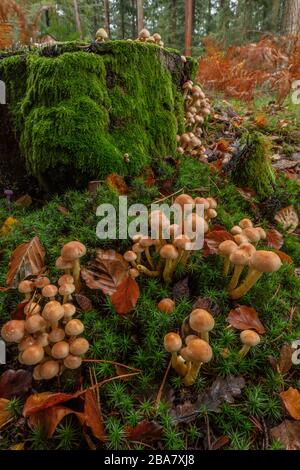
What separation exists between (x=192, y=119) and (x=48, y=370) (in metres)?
3.72

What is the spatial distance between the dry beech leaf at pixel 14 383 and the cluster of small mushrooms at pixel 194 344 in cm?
87

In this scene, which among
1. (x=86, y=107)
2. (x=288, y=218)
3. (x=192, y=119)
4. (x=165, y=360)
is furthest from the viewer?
(x=192, y=119)

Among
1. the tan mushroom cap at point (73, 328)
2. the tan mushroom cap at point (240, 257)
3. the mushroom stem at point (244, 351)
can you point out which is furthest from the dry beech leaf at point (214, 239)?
the tan mushroom cap at point (73, 328)

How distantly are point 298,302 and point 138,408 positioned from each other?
1.50 m

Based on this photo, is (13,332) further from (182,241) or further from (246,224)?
(246,224)

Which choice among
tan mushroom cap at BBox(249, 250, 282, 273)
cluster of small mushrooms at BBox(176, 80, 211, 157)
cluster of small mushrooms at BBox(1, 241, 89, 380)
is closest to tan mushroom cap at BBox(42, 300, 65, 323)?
cluster of small mushrooms at BBox(1, 241, 89, 380)

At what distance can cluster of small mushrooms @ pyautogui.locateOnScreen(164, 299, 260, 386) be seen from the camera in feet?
5.78

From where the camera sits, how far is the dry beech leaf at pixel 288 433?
5.81ft

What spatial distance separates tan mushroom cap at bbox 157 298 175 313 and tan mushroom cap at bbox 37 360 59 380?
30.0 inches

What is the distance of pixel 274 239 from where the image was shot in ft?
10.1

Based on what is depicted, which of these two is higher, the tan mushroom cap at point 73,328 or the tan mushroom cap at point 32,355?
the tan mushroom cap at point 73,328

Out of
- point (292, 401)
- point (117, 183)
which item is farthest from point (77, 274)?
point (292, 401)

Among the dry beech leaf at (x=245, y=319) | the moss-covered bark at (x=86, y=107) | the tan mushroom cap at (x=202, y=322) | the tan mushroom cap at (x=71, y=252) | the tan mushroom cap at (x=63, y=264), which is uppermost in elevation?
the moss-covered bark at (x=86, y=107)

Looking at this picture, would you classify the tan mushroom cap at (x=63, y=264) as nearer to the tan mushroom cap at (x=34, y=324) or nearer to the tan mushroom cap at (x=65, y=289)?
the tan mushroom cap at (x=65, y=289)
